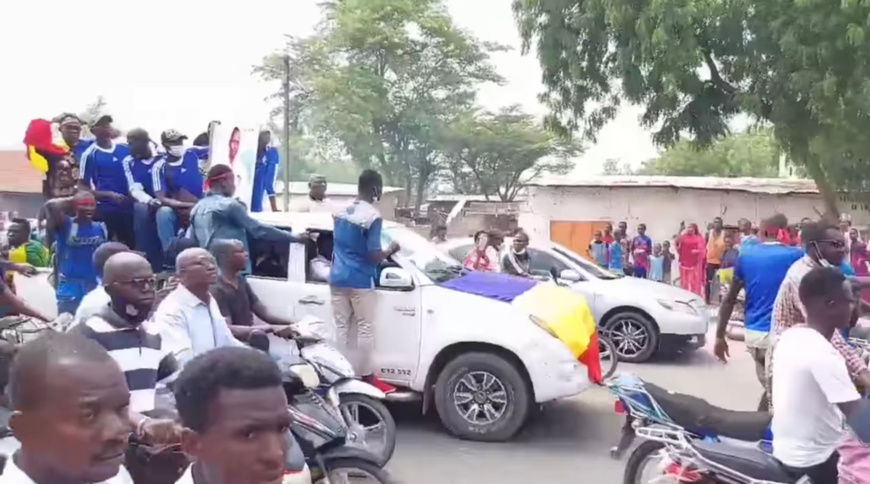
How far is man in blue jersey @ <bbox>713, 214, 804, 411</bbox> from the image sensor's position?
6.66 meters

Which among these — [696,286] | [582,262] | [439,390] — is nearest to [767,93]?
[696,286]

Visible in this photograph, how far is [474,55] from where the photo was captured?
36125mm

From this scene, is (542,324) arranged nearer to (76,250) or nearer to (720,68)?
(76,250)

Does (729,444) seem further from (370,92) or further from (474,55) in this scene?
(474,55)

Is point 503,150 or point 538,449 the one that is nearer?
point 538,449

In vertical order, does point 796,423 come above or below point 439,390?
above

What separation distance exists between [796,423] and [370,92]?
30.5 metres

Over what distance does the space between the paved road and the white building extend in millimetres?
12901

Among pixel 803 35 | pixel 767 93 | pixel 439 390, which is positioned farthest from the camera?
pixel 767 93

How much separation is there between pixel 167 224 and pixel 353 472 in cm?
354

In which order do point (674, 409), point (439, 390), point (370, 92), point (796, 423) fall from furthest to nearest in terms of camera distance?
point (370, 92) < point (439, 390) < point (674, 409) < point (796, 423)

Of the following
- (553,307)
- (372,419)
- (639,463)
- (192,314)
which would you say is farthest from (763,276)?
(192,314)

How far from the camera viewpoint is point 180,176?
319 inches

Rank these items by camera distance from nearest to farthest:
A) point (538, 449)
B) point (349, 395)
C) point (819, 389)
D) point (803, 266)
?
point (819, 389) < point (803, 266) < point (349, 395) < point (538, 449)
